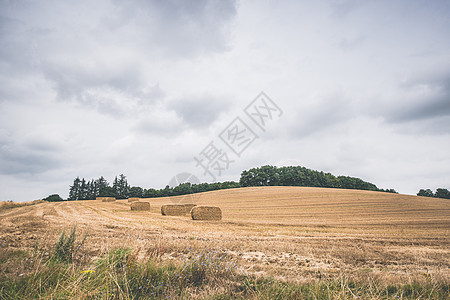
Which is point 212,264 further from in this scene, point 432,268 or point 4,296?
point 432,268

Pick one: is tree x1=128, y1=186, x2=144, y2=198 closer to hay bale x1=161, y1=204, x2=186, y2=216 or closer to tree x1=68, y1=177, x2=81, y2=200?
tree x1=68, y1=177, x2=81, y2=200

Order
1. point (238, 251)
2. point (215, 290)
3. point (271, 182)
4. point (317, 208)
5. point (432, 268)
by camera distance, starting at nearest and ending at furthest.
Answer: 1. point (215, 290)
2. point (432, 268)
3. point (238, 251)
4. point (317, 208)
5. point (271, 182)

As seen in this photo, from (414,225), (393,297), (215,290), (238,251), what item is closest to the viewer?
(393,297)

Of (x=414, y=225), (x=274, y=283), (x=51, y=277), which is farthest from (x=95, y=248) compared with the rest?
(x=414, y=225)

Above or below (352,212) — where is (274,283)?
above

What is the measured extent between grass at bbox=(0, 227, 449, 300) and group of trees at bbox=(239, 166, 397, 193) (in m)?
77.1

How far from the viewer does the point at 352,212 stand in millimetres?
25562

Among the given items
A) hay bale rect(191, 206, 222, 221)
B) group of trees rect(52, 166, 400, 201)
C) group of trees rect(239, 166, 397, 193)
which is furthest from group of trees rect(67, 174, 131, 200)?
hay bale rect(191, 206, 222, 221)

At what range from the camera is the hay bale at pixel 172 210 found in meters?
25.4

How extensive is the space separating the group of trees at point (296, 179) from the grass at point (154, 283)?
77.1 metres

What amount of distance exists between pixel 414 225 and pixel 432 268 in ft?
46.8

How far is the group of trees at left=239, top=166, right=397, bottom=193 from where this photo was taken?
77875 mm

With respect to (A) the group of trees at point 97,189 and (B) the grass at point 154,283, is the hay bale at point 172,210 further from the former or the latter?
(A) the group of trees at point 97,189

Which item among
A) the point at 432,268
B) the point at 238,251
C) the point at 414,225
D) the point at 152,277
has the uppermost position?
the point at 152,277
